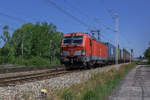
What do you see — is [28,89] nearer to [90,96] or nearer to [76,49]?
[90,96]

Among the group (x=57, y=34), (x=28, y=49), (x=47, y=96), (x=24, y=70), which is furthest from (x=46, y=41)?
(x=47, y=96)

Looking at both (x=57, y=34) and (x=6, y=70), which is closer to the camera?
(x=6, y=70)

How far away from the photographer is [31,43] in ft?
222

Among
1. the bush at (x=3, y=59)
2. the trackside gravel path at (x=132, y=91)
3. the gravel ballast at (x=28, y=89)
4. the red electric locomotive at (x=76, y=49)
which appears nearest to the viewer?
the gravel ballast at (x=28, y=89)

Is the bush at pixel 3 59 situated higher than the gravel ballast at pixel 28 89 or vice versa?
the bush at pixel 3 59

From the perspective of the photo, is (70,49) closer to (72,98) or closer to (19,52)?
(72,98)

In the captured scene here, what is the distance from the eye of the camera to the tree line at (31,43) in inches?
2508

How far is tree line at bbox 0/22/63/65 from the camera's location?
209ft

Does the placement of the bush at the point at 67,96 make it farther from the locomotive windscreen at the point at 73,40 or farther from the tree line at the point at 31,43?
the tree line at the point at 31,43

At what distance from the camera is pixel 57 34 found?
76.3m

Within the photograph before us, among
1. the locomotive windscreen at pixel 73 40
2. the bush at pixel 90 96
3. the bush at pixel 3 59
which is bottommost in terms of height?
the bush at pixel 90 96

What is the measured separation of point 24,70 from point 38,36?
44247 mm

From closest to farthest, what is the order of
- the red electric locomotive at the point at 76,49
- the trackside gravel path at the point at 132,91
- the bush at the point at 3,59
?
the trackside gravel path at the point at 132,91
the red electric locomotive at the point at 76,49
the bush at the point at 3,59

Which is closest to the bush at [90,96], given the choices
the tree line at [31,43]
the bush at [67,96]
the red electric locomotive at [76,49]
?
the bush at [67,96]
